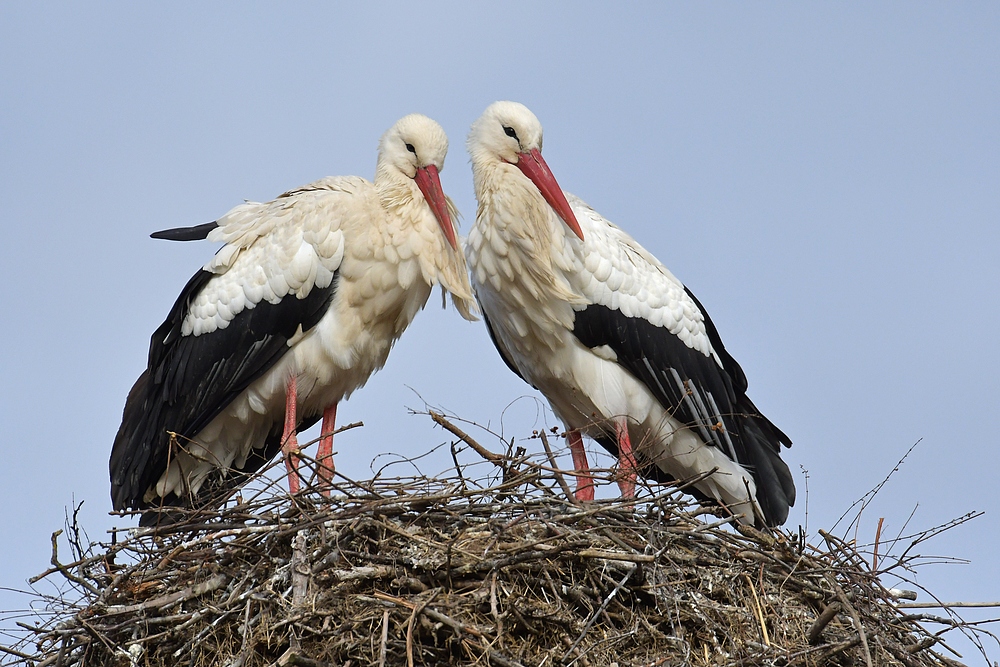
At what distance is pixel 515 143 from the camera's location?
565 centimetres

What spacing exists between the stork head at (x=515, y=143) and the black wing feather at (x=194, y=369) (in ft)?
2.88

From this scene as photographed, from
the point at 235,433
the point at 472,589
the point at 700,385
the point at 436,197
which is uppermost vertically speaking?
the point at 436,197

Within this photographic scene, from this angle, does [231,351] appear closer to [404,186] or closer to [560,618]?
[404,186]

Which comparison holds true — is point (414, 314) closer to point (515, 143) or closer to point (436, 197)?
point (436, 197)

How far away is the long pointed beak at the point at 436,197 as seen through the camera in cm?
559

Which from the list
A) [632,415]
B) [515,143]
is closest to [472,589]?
[632,415]

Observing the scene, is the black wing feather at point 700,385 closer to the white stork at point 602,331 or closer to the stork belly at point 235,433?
the white stork at point 602,331

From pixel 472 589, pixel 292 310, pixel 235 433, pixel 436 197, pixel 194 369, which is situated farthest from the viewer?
pixel 235 433

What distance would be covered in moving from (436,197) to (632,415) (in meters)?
1.23

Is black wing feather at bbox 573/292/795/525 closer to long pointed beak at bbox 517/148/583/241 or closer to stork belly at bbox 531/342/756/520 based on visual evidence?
stork belly at bbox 531/342/756/520

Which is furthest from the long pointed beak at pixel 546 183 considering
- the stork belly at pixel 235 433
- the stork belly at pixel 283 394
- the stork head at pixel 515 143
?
the stork belly at pixel 235 433

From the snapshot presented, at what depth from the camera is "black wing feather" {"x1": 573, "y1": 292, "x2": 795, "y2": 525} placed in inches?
216

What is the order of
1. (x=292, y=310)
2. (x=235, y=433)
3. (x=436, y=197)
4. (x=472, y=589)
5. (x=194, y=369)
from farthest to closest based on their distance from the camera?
(x=235, y=433) → (x=436, y=197) → (x=194, y=369) → (x=292, y=310) → (x=472, y=589)

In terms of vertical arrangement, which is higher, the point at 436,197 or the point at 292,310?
the point at 436,197
